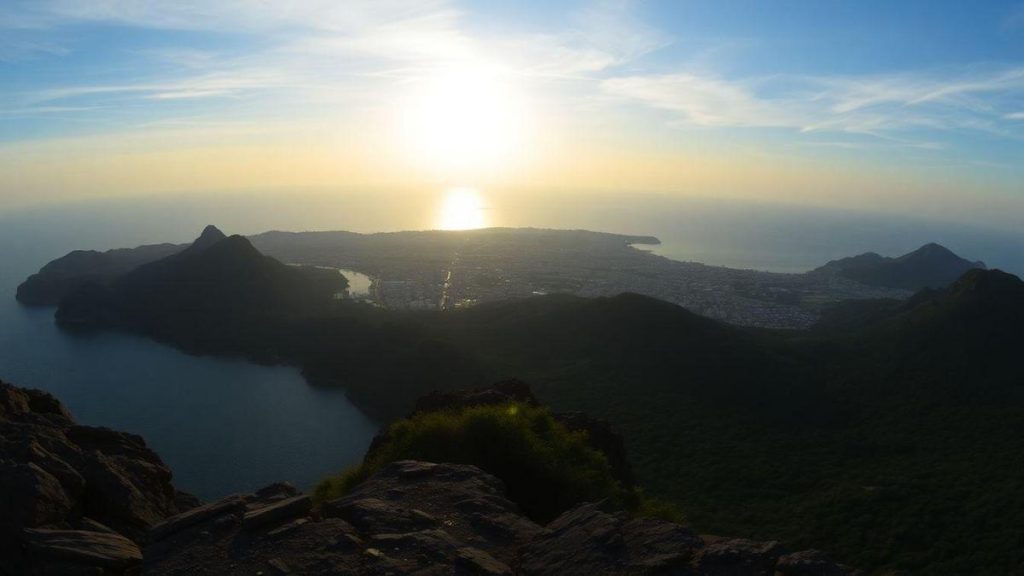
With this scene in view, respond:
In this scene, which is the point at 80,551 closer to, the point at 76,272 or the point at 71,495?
the point at 71,495

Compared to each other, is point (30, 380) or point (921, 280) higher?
point (921, 280)

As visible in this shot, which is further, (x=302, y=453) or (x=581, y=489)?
(x=302, y=453)

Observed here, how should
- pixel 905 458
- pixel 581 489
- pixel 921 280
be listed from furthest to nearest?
pixel 921 280
pixel 905 458
pixel 581 489

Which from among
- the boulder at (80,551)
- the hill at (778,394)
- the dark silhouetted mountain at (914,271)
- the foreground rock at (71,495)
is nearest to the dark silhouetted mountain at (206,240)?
the hill at (778,394)

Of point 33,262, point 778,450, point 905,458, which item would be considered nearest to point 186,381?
point 778,450

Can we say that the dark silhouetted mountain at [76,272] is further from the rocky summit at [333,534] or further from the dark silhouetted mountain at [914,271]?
the dark silhouetted mountain at [914,271]

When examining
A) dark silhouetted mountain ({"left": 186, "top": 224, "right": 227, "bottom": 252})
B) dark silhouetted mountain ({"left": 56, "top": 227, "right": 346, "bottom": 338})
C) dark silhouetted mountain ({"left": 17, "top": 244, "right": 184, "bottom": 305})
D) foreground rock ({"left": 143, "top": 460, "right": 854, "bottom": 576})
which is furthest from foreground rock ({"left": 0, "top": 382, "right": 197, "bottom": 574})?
dark silhouetted mountain ({"left": 186, "top": 224, "right": 227, "bottom": 252})

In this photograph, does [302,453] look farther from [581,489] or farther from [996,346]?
[996,346]
